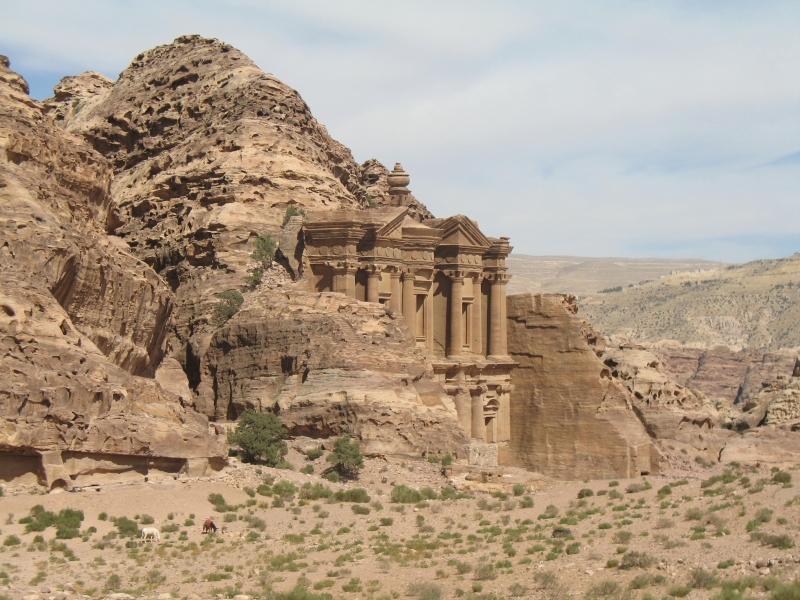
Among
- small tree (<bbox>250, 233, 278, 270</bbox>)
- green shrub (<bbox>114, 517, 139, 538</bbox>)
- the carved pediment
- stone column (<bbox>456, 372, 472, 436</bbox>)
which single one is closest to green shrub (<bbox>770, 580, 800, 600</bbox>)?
green shrub (<bbox>114, 517, 139, 538</bbox>)

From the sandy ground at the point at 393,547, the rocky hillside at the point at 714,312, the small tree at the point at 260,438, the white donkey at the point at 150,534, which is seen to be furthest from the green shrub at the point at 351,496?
the rocky hillside at the point at 714,312

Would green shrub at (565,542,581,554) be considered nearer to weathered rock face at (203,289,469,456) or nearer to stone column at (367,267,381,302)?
weathered rock face at (203,289,469,456)

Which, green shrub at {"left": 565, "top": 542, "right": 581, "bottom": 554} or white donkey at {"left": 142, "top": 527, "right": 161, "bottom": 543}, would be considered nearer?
green shrub at {"left": 565, "top": 542, "right": 581, "bottom": 554}

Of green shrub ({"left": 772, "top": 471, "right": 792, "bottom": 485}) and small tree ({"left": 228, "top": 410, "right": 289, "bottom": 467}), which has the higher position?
small tree ({"left": 228, "top": 410, "right": 289, "bottom": 467})

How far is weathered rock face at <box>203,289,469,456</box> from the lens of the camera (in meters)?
46.5

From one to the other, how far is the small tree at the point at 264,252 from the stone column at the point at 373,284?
395 cm

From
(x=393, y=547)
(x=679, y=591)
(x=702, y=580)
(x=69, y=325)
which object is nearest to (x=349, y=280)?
(x=69, y=325)

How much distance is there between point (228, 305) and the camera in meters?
54.5

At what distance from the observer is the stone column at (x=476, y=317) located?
60.8m

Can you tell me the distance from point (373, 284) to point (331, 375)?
32.9ft

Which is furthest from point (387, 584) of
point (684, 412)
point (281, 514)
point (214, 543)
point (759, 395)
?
point (759, 395)

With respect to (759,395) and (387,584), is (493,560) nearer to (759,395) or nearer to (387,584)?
(387,584)

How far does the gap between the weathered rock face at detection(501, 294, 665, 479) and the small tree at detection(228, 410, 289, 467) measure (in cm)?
1689

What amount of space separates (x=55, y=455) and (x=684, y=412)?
36.5 m
